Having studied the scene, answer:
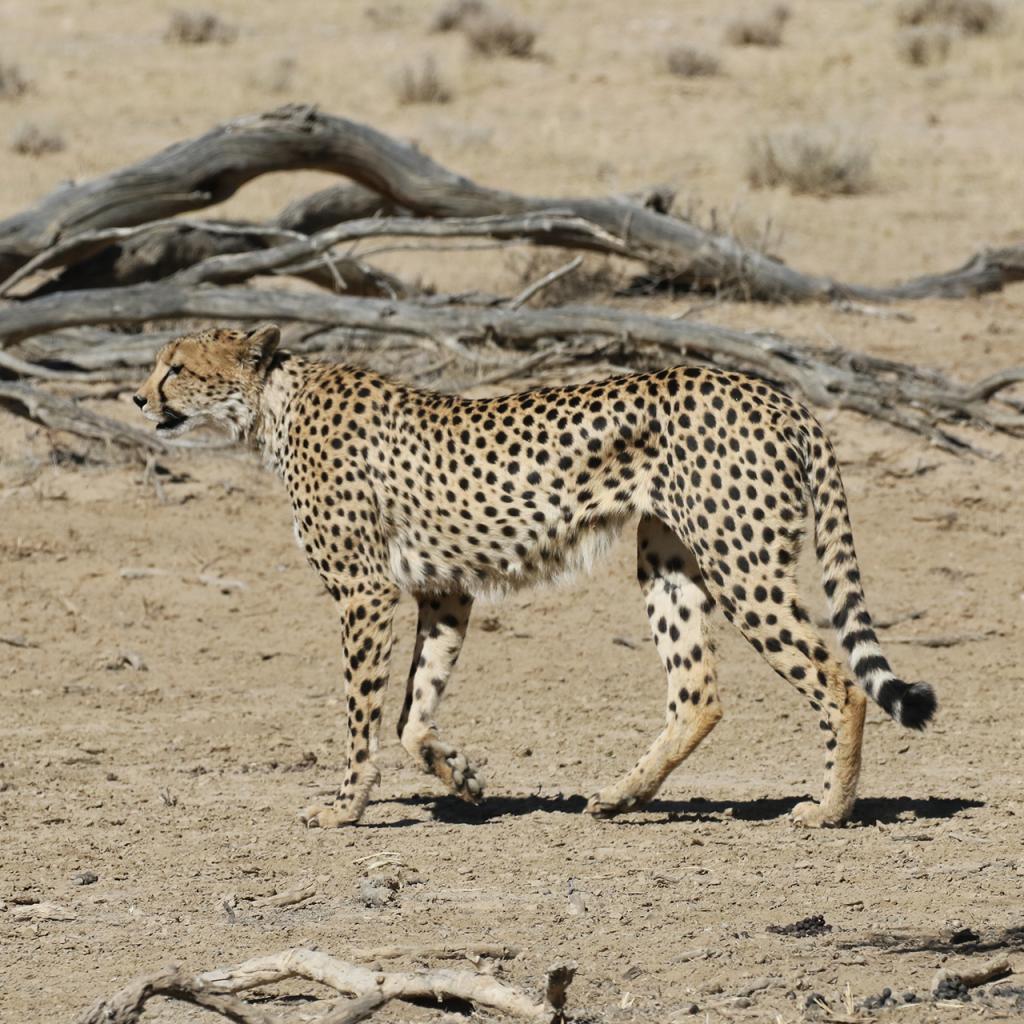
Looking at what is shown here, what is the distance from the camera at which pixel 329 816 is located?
20.5ft

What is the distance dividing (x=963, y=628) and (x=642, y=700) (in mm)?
1675

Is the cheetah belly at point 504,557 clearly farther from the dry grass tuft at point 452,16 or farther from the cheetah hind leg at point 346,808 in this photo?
the dry grass tuft at point 452,16

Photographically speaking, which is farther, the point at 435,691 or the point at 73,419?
the point at 73,419

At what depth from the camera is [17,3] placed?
27.8 meters

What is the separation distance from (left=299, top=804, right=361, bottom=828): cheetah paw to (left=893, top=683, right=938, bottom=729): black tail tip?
1.74m

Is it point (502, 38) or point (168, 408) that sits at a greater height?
point (502, 38)

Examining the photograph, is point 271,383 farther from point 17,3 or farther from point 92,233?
point 17,3

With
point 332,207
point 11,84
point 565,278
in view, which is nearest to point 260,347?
point 332,207

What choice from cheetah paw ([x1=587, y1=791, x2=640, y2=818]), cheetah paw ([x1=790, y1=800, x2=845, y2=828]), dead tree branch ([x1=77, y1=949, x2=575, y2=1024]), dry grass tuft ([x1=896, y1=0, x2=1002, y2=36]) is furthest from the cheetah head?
dry grass tuft ([x1=896, y1=0, x2=1002, y2=36])

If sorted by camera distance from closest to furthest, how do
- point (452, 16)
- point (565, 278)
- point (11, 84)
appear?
1. point (565, 278)
2. point (11, 84)
3. point (452, 16)

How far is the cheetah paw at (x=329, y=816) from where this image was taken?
623 cm

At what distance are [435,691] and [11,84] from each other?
15.6 m

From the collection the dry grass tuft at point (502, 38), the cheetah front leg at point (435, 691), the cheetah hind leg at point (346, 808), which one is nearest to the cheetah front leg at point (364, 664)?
the cheetah hind leg at point (346, 808)

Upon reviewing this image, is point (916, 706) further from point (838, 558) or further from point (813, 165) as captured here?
point (813, 165)
